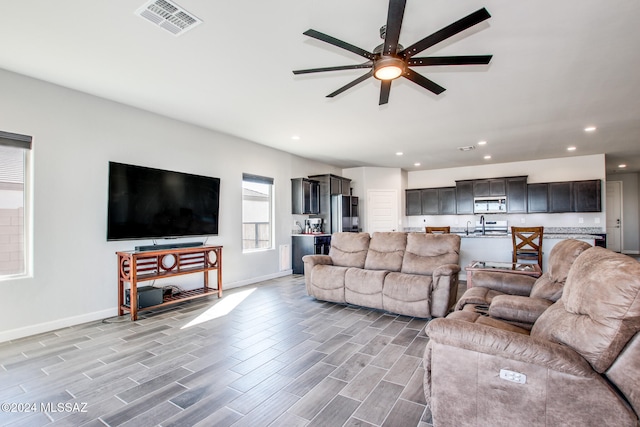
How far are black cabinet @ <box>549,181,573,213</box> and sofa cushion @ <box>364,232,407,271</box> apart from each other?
5226 mm

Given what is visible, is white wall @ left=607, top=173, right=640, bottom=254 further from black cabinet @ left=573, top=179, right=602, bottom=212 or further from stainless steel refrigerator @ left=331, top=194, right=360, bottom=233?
stainless steel refrigerator @ left=331, top=194, right=360, bottom=233

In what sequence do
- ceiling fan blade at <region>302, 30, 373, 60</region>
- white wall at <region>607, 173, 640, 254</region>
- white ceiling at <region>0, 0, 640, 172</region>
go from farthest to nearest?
1. white wall at <region>607, 173, 640, 254</region>
2. white ceiling at <region>0, 0, 640, 172</region>
3. ceiling fan blade at <region>302, 30, 373, 60</region>

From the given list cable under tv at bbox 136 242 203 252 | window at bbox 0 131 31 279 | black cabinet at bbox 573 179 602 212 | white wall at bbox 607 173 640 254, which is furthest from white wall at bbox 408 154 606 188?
window at bbox 0 131 31 279

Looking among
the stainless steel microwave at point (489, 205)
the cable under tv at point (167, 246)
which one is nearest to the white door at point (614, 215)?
the stainless steel microwave at point (489, 205)

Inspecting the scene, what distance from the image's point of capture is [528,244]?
5.18 meters

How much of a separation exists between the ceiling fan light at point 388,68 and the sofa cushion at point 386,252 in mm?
2535

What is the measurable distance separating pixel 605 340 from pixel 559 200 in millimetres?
7513

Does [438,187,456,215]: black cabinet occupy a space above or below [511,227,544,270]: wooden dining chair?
above

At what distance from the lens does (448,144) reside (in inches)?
245

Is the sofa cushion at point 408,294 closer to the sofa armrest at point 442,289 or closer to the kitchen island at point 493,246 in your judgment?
the sofa armrest at point 442,289

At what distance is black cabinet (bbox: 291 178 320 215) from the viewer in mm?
6832

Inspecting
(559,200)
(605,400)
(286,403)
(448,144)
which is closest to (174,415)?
(286,403)

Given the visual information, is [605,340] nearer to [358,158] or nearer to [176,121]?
[176,121]

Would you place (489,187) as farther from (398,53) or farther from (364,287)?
(398,53)
